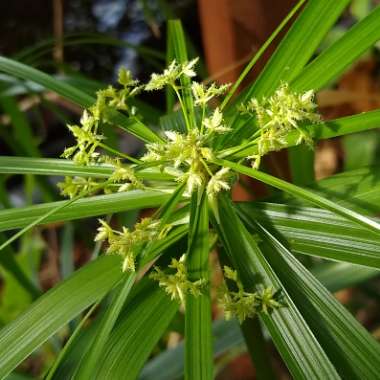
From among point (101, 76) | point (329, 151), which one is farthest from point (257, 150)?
point (101, 76)

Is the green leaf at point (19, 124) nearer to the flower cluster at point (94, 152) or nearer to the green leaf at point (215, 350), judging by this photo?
the green leaf at point (215, 350)

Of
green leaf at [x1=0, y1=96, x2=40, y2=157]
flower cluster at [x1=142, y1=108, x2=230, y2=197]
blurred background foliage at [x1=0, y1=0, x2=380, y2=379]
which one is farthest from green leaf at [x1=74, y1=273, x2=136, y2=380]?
green leaf at [x1=0, y1=96, x2=40, y2=157]

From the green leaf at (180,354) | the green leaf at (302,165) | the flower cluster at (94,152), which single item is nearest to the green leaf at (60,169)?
the flower cluster at (94,152)

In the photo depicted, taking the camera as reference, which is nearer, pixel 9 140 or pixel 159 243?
pixel 159 243

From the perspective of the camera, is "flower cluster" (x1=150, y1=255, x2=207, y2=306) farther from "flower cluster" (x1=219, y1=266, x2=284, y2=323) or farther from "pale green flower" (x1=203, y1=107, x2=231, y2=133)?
"pale green flower" (x1=203, y1=107, x2=231, y2=133)

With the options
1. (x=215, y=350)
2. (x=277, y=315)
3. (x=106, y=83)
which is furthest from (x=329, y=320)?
(x=106, y=83)

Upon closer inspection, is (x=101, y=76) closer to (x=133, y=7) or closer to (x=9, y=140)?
(x=133, y=7)
